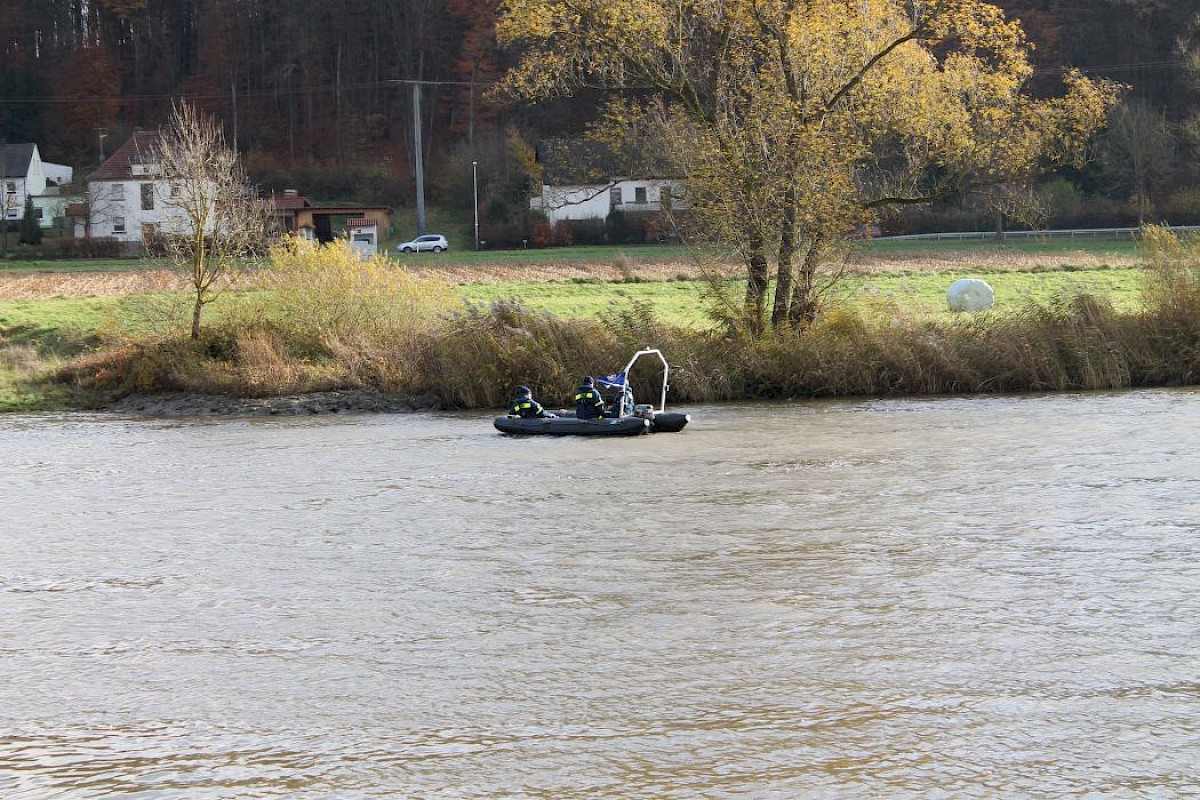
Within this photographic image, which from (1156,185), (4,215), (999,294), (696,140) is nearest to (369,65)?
(4,215)

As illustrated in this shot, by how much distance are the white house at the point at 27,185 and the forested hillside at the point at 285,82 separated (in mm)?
4632

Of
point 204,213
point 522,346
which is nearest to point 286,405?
point 522,346

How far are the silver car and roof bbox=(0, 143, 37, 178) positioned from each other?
34262 millimetres

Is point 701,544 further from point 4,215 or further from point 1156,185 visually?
point 4,215

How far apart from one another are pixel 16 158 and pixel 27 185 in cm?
210

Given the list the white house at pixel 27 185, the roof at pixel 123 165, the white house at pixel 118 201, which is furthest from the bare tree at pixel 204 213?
the white house at pixel 27 185

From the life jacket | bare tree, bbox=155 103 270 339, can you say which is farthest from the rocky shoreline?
the life jacket

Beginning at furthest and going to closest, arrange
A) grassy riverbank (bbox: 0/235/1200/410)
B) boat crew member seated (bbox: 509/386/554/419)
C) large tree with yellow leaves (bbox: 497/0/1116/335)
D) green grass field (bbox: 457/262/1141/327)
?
green grass field (bbox: 457/262/1141/327), large tree with yellow leaves (bbox: 497/0/1116/335), grassy riverbank (bbox: 0/235/1200/410), boat crew member seated (bbox: 509/386/554/419)

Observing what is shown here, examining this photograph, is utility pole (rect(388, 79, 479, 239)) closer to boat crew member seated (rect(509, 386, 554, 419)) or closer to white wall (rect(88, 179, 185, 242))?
white wall (rect(88, 179, 185, 242))

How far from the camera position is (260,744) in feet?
35.3

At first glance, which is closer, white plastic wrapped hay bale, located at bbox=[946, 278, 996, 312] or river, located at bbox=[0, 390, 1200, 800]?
river, located at bbox=[0, 390, 1200, 800]

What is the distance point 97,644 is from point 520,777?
17.7ft

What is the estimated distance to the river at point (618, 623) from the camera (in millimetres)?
10164

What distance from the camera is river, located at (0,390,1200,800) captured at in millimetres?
10164
